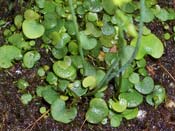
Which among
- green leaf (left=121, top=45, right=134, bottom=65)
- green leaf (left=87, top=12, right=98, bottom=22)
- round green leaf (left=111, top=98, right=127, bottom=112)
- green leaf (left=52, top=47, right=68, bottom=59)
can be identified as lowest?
round green leaf (left=111, top=98, right=127, bottom=112)

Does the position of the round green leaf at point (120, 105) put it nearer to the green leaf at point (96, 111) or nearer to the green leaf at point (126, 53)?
the green leaf at point (96, 111)

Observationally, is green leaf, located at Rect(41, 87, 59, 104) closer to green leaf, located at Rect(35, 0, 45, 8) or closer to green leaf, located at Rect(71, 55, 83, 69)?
green leaf, located at Rect(71, 55, 83, 69)

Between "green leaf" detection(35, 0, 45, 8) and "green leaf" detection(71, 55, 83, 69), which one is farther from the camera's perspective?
"green leaf" detection(35, 0, 45, 8)

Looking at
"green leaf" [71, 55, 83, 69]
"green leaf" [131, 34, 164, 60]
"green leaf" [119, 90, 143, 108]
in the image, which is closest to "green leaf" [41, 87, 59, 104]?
"green leaf" [71, 55, 83, 69]

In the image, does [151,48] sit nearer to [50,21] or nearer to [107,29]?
[107,29]

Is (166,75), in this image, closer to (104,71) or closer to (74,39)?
(104,71)

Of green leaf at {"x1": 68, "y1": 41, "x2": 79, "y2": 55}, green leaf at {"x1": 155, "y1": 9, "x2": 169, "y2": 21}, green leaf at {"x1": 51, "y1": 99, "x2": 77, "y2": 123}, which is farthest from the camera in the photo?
green leaf at {"x1": 155, "y1": 9, "x2": 169, "y2": 21}
